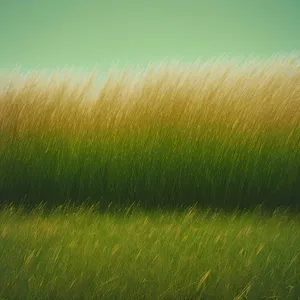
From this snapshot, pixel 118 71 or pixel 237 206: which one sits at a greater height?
pixel 118 71

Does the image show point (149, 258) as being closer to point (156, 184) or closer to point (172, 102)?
point (156, 184)

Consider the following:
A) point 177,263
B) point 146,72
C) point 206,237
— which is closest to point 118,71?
point 146,72

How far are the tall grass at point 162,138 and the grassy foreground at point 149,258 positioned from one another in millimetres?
419

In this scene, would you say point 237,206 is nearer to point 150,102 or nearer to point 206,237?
point 206,237

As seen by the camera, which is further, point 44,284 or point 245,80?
point 245,80

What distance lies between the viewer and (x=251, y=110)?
11.3 feet

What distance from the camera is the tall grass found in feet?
10.0

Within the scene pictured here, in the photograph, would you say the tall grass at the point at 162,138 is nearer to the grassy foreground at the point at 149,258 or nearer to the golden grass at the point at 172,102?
the golden grass at the point at 172,102

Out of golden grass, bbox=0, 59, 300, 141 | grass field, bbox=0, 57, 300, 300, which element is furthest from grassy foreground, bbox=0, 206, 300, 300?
golden grass, bbox=0, 59, 300, 141

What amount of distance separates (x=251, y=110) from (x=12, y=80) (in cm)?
186

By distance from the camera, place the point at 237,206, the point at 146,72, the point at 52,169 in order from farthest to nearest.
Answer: the point at 146,72
the point at 52,169
the point at 237,206

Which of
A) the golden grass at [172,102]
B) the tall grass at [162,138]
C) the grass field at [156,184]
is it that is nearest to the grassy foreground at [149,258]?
the grass field at [156,184]

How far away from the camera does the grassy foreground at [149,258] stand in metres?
1.82

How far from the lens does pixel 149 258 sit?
2023mm
